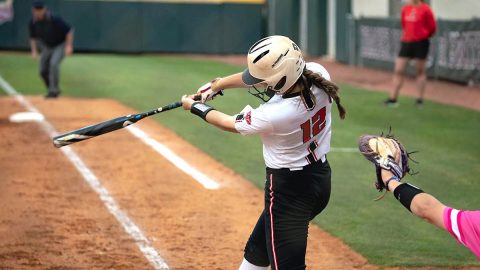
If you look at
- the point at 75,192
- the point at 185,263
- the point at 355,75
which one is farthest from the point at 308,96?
the point at 355,75

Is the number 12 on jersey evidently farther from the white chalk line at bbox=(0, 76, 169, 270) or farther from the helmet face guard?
the white chalk line at bbox=(0, 76, 169, 270)

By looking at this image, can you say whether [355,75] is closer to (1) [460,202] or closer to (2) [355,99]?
(2) [355,99]

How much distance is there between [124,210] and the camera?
9812 mm

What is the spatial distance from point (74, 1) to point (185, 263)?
2665cm

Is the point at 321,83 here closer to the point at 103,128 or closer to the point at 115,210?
the point at 103,128

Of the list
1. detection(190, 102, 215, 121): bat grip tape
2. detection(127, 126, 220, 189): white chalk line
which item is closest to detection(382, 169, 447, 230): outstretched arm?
detection(190, 102, 215, 121): bat grip tape

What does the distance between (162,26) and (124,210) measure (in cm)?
2510

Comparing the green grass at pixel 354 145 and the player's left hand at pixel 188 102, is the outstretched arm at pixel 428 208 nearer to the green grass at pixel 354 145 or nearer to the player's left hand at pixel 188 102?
the player's left hand at pixel 188 102

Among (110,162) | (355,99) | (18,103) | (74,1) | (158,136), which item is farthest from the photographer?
(74,1)

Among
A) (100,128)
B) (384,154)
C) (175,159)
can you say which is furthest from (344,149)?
(384,154)

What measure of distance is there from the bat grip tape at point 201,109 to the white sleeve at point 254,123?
1.11 ft

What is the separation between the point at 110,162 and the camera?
1246cm

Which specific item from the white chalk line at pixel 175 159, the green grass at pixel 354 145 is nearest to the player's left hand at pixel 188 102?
the green grass at pixel 354 145

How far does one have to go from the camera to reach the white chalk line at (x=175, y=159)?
11242 millimetres
